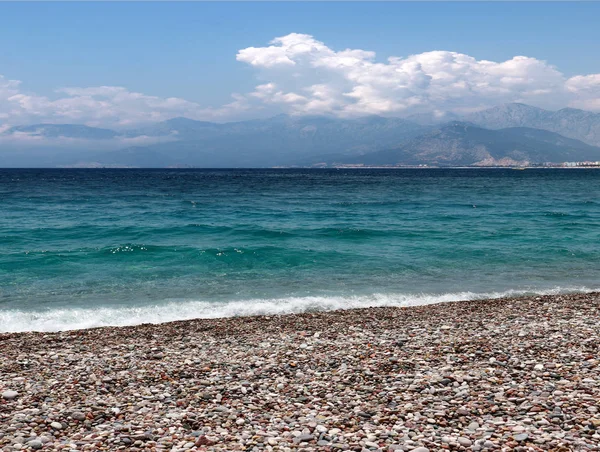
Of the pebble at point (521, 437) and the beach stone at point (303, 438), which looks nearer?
the pebble at point (521, 437)

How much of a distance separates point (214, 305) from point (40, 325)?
633 centimetres

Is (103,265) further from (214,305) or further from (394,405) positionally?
(394,405)

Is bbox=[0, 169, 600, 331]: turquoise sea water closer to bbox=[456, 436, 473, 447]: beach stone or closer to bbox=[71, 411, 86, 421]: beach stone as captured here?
bbox=[71, 411, 86, 421]: beach stone

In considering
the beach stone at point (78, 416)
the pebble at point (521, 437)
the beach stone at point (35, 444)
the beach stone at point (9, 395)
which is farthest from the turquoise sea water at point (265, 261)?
the pebble at point (521, 437)

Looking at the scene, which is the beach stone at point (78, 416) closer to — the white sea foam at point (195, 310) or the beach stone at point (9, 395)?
the beach stone at point (9, 395)

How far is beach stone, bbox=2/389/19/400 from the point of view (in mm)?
9781

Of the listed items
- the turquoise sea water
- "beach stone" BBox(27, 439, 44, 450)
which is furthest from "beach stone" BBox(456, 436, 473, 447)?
the turquoise sea water

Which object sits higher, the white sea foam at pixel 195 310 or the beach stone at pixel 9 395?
the beach stone at pixel 9 395

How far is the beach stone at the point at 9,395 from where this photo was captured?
32.1ft

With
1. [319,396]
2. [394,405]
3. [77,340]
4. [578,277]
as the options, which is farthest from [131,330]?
[578,277]

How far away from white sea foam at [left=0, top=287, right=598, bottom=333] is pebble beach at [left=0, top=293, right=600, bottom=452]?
2553mm

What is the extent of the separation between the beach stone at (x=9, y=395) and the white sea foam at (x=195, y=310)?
7.17 m

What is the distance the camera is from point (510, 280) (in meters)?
24.0

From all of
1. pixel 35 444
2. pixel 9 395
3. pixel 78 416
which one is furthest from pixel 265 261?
pixel 35 444
